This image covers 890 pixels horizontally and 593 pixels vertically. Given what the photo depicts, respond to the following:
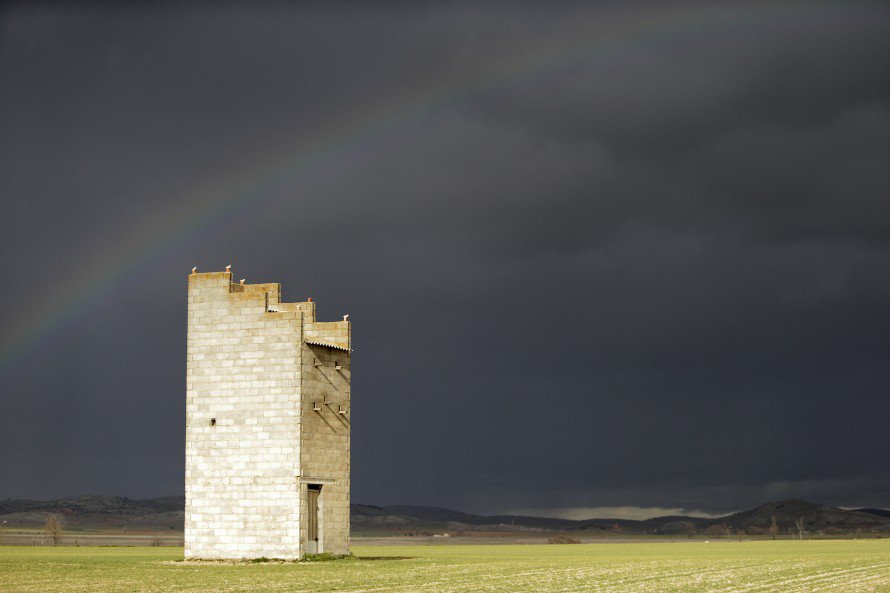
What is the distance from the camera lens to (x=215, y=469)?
172 feet

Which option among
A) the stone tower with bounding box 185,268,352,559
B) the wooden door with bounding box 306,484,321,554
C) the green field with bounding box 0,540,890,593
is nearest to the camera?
the green field with bounding box 0,540,890,593

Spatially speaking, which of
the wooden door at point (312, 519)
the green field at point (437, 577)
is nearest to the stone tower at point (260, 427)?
the wooden door at point (312, 519)

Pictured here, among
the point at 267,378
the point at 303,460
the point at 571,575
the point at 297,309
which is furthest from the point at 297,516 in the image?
the point at 571,575

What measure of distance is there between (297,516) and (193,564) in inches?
187

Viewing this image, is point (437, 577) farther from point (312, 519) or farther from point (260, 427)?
point (260, 427)

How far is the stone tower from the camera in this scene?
5119 centimetres

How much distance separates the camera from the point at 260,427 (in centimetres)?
5159

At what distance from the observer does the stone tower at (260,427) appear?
2015 inches

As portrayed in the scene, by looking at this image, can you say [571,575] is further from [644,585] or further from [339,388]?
[339,388]

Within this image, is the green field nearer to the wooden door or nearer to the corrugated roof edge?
the wooden door

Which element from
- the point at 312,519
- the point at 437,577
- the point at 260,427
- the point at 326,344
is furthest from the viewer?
the point at 326,344

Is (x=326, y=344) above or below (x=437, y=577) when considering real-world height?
above

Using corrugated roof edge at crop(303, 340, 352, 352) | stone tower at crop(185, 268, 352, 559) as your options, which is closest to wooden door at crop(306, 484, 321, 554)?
stone tower at crop(185, 268, 352, 559)

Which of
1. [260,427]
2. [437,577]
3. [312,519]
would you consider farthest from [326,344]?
[437,577]
